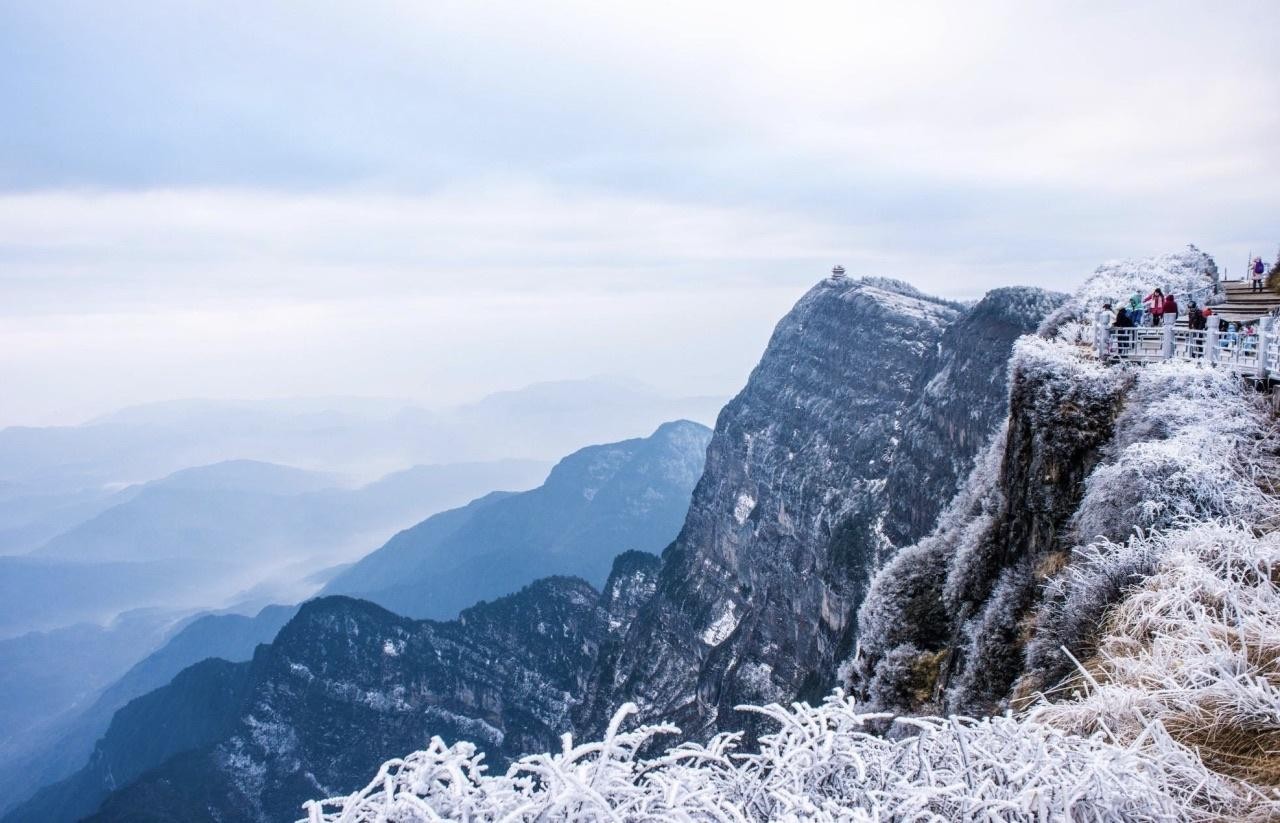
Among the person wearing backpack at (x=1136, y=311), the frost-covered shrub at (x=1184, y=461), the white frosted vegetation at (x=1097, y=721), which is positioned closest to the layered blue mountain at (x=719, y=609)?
the person wearing backpack at (x=1136, y=311)

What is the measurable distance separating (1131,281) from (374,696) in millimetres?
131368

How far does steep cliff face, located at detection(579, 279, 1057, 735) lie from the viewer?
72125 millimetres

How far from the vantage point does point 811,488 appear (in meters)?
95.8

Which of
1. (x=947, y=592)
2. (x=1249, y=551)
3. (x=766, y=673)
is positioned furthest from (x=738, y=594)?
(x=1249, y=551)

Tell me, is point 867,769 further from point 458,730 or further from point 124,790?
point 124,790

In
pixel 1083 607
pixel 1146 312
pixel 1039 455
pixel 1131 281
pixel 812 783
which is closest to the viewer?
pixel 812 783

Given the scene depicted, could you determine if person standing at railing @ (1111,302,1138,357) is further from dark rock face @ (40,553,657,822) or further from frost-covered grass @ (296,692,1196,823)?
dark rock face @ (40,553,657,822)

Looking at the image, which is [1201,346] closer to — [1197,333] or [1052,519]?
[1197,333]

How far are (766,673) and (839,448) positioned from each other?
27.4 meters

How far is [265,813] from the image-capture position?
407ft

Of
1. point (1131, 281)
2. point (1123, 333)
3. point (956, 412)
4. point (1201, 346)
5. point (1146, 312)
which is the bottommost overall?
point (956, 412)

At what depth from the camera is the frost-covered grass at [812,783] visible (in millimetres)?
4973

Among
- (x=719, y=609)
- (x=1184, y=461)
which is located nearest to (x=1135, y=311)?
(x=1184, y=461)

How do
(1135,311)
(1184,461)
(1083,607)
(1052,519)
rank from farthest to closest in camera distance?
(1135,311) → (1052,519) → (1184,461) → (1083,607)
